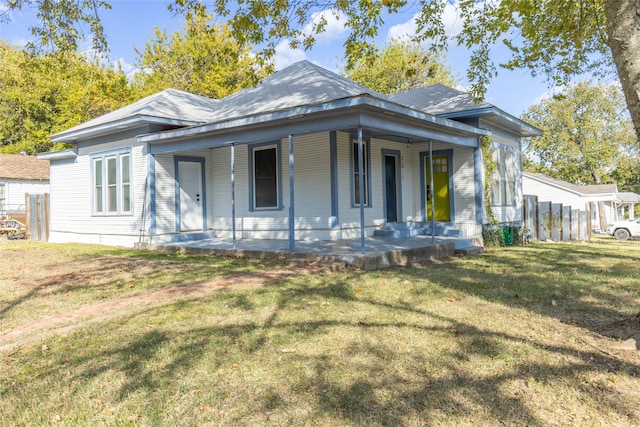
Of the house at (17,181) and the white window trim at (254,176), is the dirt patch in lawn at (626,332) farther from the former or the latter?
the house at (17,181)

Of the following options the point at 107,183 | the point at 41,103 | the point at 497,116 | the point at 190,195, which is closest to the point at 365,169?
the point at 497,116

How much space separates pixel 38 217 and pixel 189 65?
1794cm

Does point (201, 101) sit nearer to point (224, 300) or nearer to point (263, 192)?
point (263, 192)

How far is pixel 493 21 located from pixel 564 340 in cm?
968

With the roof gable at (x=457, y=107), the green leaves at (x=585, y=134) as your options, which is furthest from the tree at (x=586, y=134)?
the roof gable at (x=457, y=107)

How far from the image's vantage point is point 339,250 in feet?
30.7

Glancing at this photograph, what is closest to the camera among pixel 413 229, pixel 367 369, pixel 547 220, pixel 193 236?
pixel 367 369

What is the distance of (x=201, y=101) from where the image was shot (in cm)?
1531

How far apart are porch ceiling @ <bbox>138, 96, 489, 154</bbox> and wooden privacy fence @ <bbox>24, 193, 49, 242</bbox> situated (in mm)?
6677

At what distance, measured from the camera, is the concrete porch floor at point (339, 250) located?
863 cm

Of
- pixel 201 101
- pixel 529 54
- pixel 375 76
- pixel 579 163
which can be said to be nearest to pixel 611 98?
pixel 579 163

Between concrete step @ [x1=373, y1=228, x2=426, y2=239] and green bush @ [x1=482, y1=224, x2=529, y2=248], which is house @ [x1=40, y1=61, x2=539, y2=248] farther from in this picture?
green bush @ [x1=482, y1=224, x2=529, y2=248]

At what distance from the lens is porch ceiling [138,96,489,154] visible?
8.66 m

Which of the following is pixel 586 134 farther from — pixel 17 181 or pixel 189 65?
pixel 17 181
